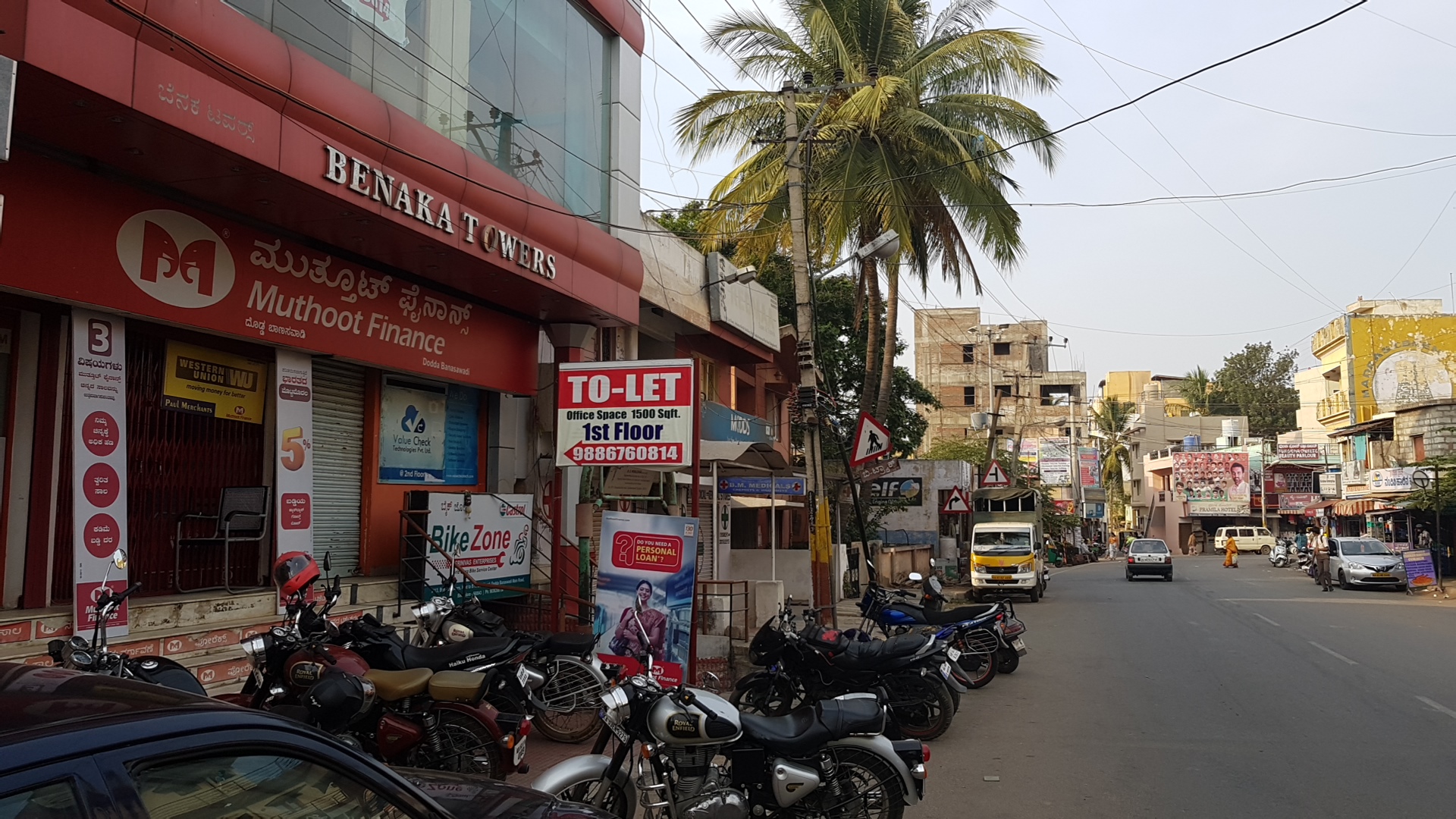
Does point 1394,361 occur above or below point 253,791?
above

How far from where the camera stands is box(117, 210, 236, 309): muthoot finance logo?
312 inches

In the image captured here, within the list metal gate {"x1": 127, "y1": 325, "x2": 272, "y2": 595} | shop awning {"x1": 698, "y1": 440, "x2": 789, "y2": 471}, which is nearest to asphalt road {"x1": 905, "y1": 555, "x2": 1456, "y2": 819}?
shop awning {"x1": 698, "y1": 440, "x2": 789, "y2": 471}

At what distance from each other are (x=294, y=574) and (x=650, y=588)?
3276mm

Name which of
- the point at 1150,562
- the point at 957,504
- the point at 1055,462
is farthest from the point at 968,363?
the point at 957,504

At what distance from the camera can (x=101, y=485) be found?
7.72 m

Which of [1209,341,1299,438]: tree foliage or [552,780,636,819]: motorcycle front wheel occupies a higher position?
[1209,341,1299,438]: tree foliage

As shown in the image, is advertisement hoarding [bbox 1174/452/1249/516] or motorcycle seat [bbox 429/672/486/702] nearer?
motorcycle seat [bbox 429/672/486/702]

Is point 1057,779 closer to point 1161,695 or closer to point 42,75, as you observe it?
point 1161,695

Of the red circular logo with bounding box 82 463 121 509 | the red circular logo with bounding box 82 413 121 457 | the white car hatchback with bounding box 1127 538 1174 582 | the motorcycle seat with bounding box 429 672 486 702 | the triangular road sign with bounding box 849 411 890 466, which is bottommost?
the white car hatchback with bounding box 1127 538 1174 582

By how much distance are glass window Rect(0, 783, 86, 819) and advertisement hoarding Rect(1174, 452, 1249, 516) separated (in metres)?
69.6

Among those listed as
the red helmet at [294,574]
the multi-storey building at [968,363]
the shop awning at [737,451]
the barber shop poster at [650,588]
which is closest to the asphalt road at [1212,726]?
the barber shop poster at [650,588]

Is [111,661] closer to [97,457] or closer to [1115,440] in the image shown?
[97,457]

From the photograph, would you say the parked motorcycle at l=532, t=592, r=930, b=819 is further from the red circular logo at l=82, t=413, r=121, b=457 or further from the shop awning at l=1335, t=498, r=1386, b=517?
the shop awning at l=1335, t=498, r=1386, b=517

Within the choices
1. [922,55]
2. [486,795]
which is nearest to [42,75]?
[486,795]
